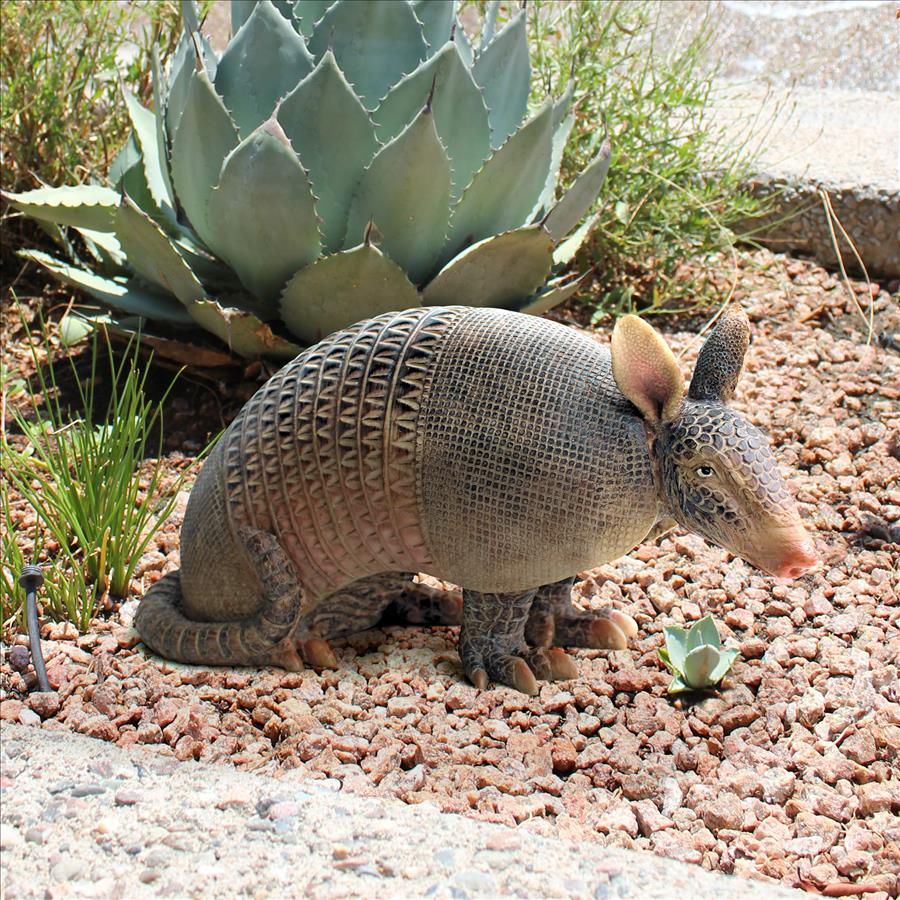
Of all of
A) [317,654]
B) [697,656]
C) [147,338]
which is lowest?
[317,654]

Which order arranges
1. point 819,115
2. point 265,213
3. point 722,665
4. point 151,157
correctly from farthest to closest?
point 819,115 → point 151,157 → point 265,213 → point 722,665

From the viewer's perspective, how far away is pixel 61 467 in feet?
10.8

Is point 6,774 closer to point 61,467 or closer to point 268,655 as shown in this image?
point 268,655

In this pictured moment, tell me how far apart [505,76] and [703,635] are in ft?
6.76

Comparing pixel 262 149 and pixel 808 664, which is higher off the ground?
pixel 262 149

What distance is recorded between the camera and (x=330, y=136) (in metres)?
3.65

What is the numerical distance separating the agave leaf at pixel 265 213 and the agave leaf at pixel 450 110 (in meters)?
0.39

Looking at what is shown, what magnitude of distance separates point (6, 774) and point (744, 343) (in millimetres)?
1769

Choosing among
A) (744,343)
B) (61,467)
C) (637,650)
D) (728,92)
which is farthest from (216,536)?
(728,92)

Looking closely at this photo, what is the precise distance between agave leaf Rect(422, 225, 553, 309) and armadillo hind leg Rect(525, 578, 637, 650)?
1087 millimetres

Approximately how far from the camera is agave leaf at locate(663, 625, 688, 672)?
3004mm

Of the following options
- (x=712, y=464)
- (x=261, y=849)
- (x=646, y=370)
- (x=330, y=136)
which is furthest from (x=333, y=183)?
(x=261, y=849)

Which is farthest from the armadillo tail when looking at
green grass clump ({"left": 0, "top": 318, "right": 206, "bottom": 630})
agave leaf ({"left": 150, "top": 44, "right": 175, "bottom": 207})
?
agave leaf ({"left": 150, "top": 44, "right": 175, "bottom": 207})

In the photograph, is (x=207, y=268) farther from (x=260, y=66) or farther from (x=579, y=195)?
(x=579, y=195)
